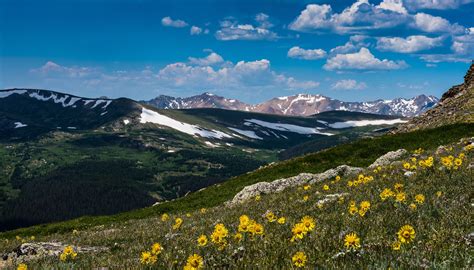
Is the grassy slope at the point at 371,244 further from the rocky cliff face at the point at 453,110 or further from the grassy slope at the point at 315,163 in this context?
the rocky cliff face at the point at 453,110

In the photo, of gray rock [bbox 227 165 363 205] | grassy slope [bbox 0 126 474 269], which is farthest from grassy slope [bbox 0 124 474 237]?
grassy slope [bbox 0 126 474 269]

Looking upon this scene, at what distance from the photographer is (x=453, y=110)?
52.8 metres

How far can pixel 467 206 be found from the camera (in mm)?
8469

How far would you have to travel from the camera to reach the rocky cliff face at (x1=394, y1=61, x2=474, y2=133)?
159 feet

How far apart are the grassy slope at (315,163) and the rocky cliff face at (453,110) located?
4.77m

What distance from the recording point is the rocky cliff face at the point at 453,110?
159ft

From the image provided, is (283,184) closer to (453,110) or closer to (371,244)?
(371,244)

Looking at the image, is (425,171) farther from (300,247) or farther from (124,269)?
(124,269)

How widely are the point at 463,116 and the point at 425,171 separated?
38.1 m

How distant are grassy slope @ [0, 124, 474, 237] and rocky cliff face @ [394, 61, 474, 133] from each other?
4770 mm

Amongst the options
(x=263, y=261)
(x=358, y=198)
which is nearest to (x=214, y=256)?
(x=263, y=261)

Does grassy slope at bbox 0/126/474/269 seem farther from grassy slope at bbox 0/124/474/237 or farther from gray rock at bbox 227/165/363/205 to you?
grassy slope at bbox 0/124/474/237

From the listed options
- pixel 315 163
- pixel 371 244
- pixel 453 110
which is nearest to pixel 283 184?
pixel 315 163

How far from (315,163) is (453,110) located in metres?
19.9
